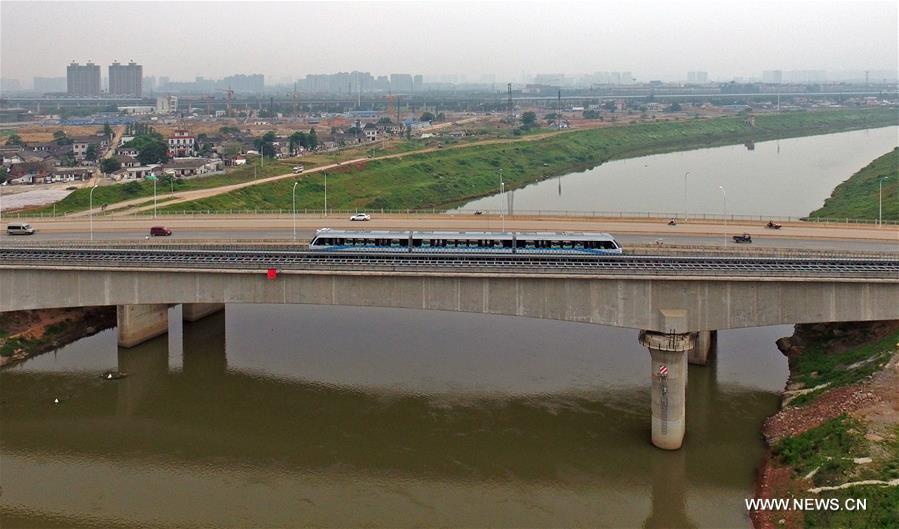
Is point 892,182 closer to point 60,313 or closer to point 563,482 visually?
point 563,482

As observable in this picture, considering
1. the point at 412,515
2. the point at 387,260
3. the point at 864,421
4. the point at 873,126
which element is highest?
the point at 873,126

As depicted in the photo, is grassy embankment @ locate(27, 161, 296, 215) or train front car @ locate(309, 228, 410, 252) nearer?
train front car @ locate(309, 228, 410, 252)

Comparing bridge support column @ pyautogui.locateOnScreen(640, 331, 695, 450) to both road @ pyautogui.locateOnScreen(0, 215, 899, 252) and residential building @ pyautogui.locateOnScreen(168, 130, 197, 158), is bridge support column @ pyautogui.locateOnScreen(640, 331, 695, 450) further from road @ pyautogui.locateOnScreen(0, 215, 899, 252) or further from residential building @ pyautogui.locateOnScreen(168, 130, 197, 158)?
residential building @ pyautogui.locateOnScreen(168, 130, 197, 158)

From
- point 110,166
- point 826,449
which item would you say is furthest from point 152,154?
point 826,449

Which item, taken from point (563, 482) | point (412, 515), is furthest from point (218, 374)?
point (563, 482)

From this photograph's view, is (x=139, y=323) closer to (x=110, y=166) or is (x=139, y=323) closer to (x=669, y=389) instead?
(x=669, y=389)

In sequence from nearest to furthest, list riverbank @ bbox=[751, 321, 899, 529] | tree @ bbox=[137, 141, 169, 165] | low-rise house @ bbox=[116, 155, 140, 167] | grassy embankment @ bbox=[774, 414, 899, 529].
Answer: grassy embankment @ bbox=[774, 414, 899, 529]
riverbank @ bbox=[751, 321, 899, 529]
low-rise house @ bbox=[116, 155, 140, 167]
tree @ bbox=[137, 141, 169, 165]

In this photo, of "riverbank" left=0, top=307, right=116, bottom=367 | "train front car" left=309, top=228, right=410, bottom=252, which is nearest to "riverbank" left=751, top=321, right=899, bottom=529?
"train front car" left=309, top=228, right=410, bottom=252
